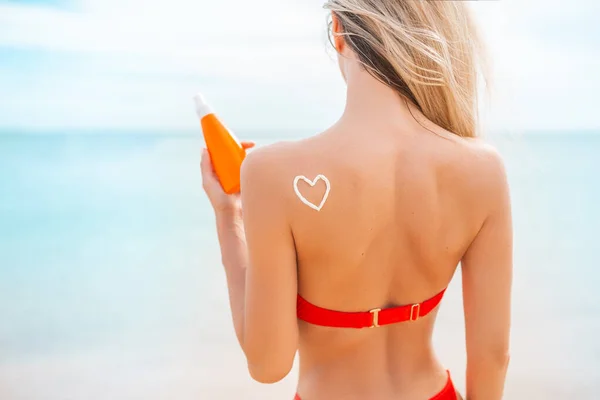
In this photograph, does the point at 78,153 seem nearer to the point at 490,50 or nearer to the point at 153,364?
the point at 153,364

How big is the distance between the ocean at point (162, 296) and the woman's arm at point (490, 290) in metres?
0.25

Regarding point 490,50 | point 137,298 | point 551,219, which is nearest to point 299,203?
point 490,50

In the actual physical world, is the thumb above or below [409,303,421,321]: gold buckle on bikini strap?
above

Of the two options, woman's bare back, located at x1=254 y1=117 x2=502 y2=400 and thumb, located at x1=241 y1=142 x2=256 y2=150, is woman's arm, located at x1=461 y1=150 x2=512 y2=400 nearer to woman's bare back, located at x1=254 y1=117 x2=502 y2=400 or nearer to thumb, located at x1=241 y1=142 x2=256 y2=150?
woman's bare back, located at x1=254 y1=117 x2=502 y2=400

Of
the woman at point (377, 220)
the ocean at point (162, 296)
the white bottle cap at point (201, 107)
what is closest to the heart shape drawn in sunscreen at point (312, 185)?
the woman at point (377, 220)

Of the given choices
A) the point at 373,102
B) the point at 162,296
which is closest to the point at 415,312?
the point at 373,102

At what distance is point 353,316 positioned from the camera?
35.9 inches

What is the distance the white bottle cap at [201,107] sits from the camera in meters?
1.05

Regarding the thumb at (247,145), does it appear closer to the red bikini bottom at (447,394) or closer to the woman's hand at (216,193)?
the woman's hand at (216,193)

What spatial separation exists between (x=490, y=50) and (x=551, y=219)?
345 centimetres

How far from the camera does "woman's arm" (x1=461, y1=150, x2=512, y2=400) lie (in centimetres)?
91

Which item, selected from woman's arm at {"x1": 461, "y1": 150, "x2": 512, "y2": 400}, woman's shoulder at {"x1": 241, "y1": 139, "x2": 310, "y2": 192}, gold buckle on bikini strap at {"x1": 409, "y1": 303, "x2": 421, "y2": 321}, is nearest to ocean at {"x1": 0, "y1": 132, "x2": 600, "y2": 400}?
woman's arm at {"x1": 461, "y1": 150, "x2": 512, "y2": 400}

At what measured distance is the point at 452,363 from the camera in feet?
8.81

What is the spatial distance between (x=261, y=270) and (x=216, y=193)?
175mm
